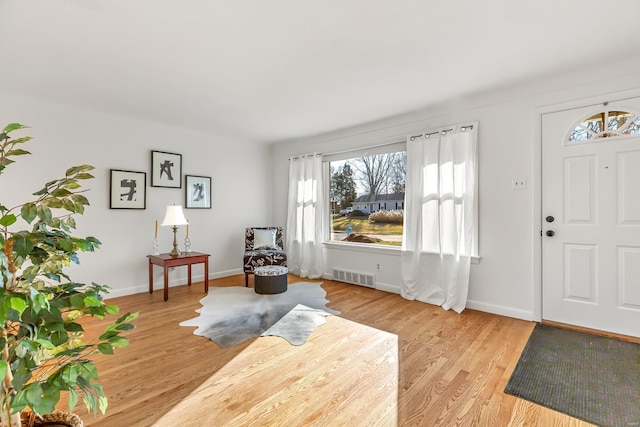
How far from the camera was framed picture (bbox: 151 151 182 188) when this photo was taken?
14.0ft

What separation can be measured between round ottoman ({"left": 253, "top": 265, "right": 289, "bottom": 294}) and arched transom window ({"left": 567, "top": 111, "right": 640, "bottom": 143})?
3.45 metres

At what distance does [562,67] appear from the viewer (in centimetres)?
267

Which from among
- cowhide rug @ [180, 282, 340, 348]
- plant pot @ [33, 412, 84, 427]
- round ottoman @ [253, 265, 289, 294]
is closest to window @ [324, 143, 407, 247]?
cowhide rug @ [180, 282, 340, 348]

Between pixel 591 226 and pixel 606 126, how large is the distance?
2.95 ft

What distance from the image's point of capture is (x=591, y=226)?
2758 millimetres

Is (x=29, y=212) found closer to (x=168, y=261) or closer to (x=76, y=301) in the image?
(x=76, y=301)

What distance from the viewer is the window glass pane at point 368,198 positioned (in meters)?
4.21

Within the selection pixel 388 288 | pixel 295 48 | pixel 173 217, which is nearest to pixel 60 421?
pixel 295 48

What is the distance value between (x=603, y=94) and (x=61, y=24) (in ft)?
14.2

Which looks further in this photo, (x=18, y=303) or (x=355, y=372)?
(x=355, y=372)

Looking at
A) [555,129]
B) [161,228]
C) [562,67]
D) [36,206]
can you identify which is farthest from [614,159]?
[161,228]

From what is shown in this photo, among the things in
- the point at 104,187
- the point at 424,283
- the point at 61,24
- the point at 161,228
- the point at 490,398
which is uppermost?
the point at 61,24

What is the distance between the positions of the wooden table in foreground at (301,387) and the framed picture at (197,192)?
2600 millimetres

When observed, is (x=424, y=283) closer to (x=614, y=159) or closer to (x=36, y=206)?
(x=614, y=159)
